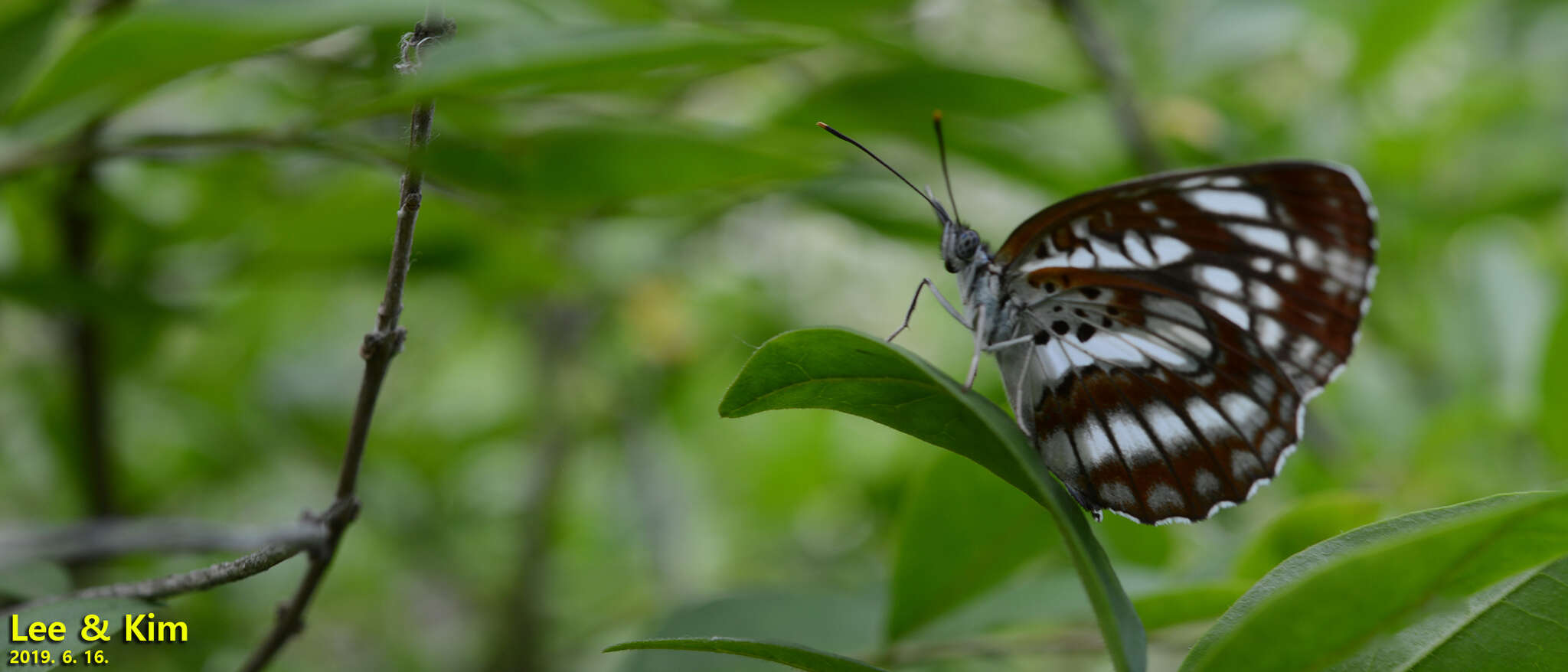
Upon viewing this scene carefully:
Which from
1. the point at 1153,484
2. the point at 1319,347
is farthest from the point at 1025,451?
the point at 1319,347

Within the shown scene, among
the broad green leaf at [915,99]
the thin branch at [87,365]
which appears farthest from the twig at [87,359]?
the broad green leaf at [915,99]

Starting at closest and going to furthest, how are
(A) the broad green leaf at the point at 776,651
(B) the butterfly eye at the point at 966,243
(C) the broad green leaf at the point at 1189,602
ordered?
1. (A) the broad green leaf at the point at 776,651
2. (C) the broad green leaf at the point at 1189,602
3. (B) the butterfly eye at the point at 966,243

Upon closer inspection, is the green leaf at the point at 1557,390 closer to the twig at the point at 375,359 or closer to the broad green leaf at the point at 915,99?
the broad green leaf at the point at 915,99

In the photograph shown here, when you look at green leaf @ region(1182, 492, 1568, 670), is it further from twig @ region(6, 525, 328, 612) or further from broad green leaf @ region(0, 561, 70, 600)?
broad green leaf @ region(0, 561, 70, 600)

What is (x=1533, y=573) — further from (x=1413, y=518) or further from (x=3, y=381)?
(x=3, y=381)

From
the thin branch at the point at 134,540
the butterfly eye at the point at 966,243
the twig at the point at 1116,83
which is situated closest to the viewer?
the thin branch at the point at 134,540

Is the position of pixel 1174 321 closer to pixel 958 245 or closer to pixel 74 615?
pixel 958 245

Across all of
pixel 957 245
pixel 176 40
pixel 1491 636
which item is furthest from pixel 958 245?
pixel 176 40
